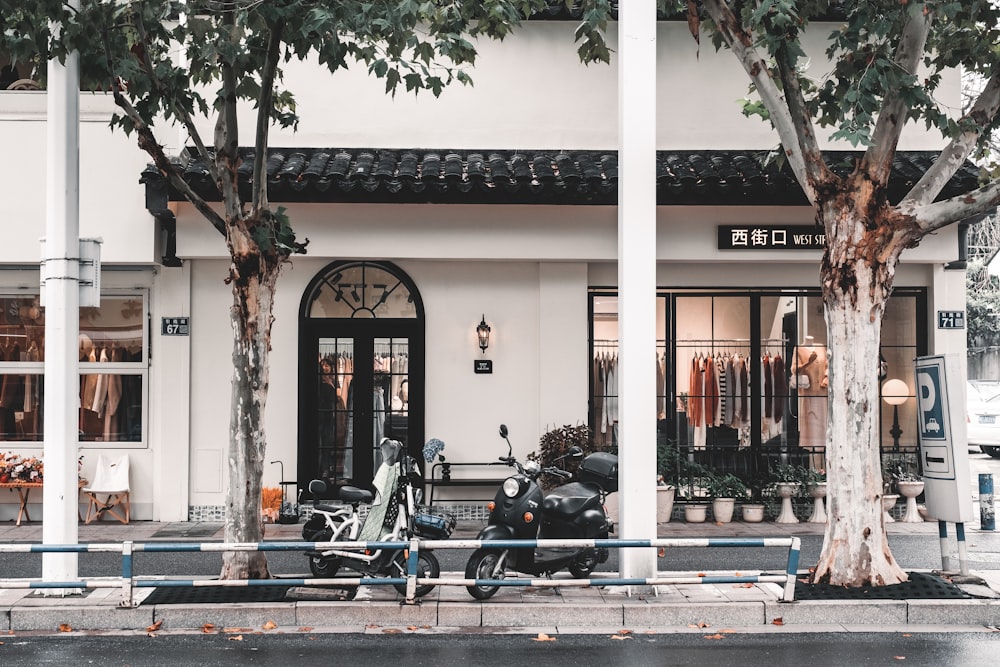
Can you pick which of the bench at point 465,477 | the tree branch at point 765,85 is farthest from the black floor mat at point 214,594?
the tree branch at point 765,85

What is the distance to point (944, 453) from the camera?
8.91 metres

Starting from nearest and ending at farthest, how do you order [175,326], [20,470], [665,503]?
[20,470]
[665,503]
[175,326]

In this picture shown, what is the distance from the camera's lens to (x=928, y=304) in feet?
45.4

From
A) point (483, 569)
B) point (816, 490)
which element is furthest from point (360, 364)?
→ point (816, 490)

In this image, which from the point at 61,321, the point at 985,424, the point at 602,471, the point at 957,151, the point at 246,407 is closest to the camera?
the point at 61,321

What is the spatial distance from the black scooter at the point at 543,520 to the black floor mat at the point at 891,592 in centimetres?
189

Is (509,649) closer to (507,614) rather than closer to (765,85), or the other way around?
(507,614)

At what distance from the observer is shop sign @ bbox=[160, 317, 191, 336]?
13.1m

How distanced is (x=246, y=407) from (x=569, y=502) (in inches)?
123

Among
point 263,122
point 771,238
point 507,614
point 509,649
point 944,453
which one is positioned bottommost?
point 509,649

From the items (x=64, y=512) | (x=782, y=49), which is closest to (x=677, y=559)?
(x=782, y=49)

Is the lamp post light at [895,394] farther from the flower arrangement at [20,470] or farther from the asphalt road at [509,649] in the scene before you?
the flower arrangement at [20,470]

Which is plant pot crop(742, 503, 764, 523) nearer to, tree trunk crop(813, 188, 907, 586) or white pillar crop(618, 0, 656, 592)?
tree trunk crop(813, 188, 907, 586)

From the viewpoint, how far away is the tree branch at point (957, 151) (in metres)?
8.63
